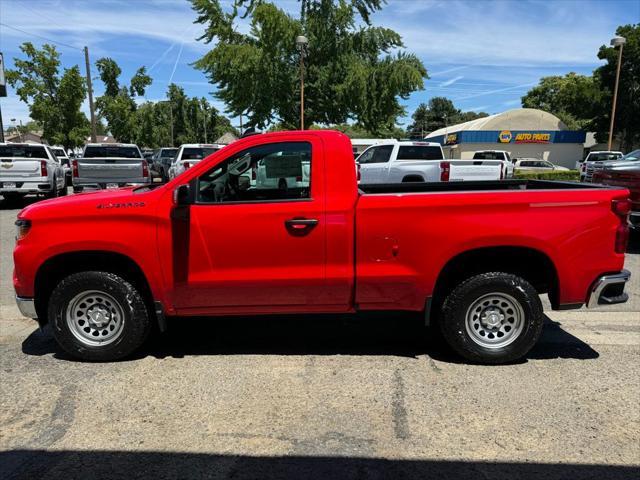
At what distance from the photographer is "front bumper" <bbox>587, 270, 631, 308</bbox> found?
13.5ft

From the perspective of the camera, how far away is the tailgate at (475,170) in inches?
552

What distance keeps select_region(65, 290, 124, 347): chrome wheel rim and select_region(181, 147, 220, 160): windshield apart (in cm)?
1520

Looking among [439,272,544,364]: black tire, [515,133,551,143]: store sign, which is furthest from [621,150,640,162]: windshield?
[515,133,551,143]: store sign

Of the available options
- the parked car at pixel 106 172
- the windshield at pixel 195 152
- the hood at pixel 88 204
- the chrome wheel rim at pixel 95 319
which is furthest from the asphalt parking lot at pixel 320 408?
the windshield at pixel 195 152

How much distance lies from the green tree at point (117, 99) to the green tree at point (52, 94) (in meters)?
5.27

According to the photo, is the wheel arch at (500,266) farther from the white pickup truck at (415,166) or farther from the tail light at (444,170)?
the tail light at (444,170)

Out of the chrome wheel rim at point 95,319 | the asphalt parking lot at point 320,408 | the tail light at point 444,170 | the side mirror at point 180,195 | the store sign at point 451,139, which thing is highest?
the store sign at point 451,139

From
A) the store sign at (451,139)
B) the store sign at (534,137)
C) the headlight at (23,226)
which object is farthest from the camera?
the store sign at (451,139)

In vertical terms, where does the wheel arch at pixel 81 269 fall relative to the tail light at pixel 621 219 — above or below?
below

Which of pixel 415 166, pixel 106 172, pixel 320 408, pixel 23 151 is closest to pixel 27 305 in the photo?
pixel 320 408

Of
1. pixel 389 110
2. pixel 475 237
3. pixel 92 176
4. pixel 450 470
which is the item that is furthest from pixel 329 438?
pixel 389 110

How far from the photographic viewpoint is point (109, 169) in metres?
13.1

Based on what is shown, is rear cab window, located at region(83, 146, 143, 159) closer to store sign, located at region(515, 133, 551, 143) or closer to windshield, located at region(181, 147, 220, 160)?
windshield, located at region(181, 147, 220, 160)

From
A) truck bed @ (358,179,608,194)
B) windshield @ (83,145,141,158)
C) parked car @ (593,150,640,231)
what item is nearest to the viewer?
truck bed @ (358,179,608,194)
